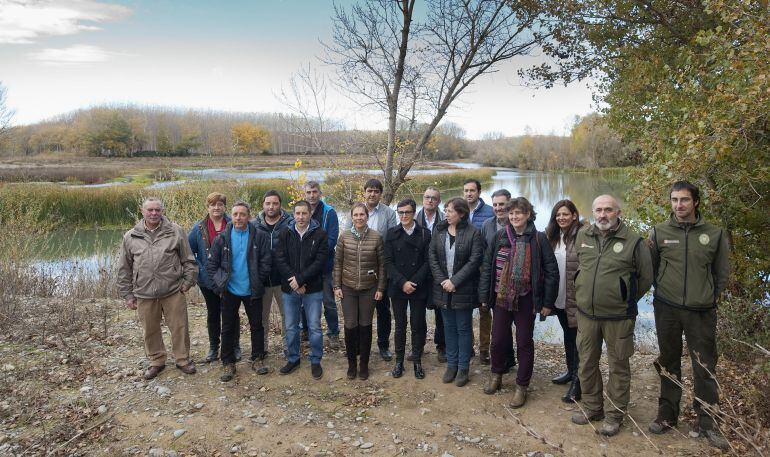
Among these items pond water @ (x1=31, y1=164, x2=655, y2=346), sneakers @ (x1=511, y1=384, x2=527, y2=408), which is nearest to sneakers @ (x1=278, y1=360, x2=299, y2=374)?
sneakers @ (x1=511, y1=384, x2=527, y2=408)

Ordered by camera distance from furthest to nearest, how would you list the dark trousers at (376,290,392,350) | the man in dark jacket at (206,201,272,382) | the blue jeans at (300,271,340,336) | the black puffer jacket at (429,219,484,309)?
1. the blue jeans at (300,271,340,336)
2. the dark trousers at (376,290,392,350)
3. the man in dark jacket at (206,201,272,382)
4. the black puffer jacket at (429,219,484,309)

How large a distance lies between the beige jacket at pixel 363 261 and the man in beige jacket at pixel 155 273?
1658 millimetres

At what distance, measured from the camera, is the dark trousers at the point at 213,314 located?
523cm

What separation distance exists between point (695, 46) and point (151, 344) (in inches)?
293

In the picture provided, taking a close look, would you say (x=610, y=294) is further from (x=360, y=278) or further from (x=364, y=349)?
(x=364, y=349)

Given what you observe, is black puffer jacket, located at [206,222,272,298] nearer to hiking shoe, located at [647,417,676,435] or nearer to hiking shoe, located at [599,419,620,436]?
hiking shoe, located at [599,419,620,436]

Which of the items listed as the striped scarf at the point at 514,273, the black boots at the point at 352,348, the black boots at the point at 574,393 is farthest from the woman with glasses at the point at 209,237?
the black boots at the point at 574,393

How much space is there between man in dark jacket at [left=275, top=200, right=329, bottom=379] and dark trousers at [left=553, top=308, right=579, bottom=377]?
2.44 m

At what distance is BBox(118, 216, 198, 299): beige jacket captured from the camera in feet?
15.7

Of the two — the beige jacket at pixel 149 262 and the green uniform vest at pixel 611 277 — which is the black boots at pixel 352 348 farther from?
the green uniform vest at pixel 611 277

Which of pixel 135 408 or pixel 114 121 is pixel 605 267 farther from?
pixel 114 121

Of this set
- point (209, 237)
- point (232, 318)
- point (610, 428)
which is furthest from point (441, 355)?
point (209, 237)

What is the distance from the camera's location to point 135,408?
14.4 ft

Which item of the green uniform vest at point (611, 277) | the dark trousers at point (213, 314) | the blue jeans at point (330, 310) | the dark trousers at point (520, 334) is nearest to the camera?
the green uniform vest at point (611, 277)
